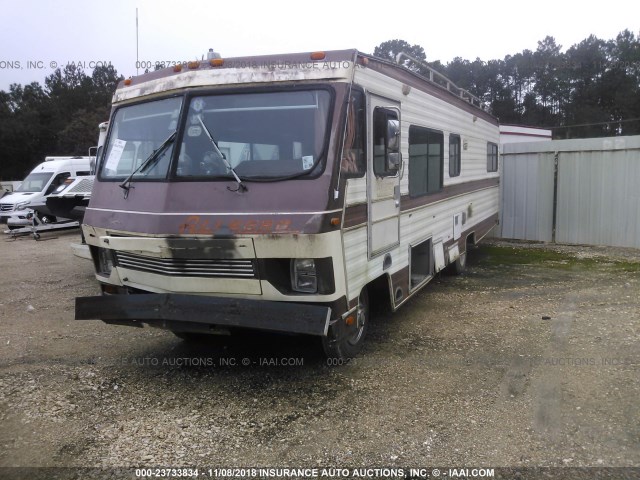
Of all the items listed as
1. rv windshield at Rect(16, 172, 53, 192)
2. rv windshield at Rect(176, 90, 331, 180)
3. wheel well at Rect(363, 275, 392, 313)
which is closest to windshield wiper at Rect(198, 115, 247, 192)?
rv windshield at Rect(176, 90, 331, 180)

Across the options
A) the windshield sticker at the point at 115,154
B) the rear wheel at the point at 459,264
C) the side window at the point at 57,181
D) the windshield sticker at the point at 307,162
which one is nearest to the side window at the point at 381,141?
the windshield sticker at the point at 307,162

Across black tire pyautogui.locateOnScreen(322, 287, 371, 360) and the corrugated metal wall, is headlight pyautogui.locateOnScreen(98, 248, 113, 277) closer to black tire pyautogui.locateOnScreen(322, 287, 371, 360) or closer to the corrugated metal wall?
black tire pyautogui.locateOnScreen(322, 287, 371, 360)

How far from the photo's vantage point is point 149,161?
4.64 meters

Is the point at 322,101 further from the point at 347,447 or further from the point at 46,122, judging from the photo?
the point at 46,122

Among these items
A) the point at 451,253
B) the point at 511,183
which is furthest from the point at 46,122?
the point at 451,253

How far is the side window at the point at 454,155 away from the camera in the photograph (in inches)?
302

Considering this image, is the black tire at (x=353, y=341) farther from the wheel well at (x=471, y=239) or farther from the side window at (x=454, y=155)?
the wheel well at (x=471, y=239)

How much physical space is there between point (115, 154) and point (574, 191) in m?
10.3

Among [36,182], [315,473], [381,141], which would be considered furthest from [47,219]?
[315,473]

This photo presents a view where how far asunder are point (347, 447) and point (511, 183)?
11.0 metres

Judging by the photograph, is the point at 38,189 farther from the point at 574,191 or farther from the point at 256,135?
the point at 256,135

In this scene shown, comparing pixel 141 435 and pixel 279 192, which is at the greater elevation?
pixel 279 192

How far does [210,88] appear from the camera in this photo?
14.8 ft

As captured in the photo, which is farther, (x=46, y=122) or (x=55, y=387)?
(x=46, y=122)
